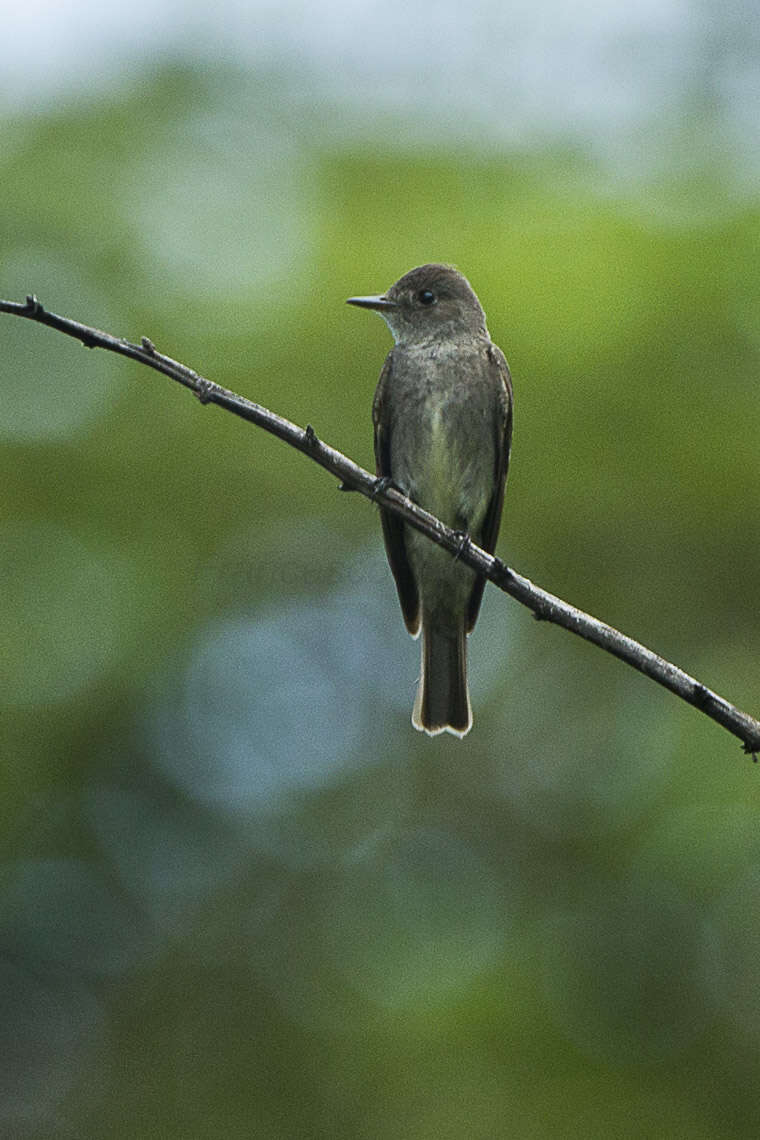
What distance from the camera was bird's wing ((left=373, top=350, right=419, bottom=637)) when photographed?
5.12 meters

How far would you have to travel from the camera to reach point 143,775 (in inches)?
299

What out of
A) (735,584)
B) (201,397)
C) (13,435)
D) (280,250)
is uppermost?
(280,250)

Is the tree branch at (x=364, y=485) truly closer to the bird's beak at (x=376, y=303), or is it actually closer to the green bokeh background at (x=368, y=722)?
the bird's beak at (x=376, y=303)

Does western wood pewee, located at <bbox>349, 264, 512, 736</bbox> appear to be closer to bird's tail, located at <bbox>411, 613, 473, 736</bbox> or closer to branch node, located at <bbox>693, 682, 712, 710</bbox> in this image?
bird's tail, located at <bbox>411, 613, 473, 736</bbox>

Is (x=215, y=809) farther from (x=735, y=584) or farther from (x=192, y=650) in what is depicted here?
(x=735, y=584)

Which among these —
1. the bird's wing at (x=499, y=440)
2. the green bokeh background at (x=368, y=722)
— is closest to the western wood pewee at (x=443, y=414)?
the bird's wing at (x=499, y=440)

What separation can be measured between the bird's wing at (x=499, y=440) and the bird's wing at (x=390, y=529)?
290 millimetres

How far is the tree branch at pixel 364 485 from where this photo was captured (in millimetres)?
2232

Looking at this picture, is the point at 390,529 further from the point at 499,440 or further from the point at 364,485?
the point at 364,485

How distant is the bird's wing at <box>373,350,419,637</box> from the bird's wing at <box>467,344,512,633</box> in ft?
0.95

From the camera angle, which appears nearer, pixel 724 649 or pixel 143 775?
pixel 724 649

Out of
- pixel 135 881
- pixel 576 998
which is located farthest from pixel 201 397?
pixel 135 881

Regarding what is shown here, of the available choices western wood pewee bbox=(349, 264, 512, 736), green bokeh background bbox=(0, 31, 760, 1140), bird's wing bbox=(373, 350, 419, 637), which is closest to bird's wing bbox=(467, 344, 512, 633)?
western wood pewee bbox=(349, 264, 512, 736)

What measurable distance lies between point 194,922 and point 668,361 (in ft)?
12.5
